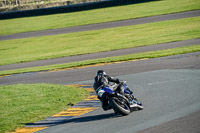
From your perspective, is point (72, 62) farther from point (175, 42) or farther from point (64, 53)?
point (175, 42)

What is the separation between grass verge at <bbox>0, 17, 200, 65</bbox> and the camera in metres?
27.5

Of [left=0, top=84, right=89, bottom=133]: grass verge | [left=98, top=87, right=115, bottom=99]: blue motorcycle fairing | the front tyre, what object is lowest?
[left=0, top=84, right=89, bottom=133]: grass verge

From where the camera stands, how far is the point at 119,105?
1031 cm

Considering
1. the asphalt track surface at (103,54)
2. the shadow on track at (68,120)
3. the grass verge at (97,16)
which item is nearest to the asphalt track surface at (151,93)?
the shadow on track at (68,120)

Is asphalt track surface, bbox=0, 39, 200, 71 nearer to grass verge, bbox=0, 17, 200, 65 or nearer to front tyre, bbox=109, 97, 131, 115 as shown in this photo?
grass verge, bbox=0, 17, 200, 65

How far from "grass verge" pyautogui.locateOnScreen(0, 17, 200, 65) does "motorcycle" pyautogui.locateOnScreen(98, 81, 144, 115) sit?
15.5 meters

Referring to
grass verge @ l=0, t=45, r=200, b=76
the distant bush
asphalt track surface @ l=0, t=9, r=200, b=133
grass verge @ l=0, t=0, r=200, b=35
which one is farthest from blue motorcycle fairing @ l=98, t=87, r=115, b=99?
the distant bush

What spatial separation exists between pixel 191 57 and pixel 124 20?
64.4 ft

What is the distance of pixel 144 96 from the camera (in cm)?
1275

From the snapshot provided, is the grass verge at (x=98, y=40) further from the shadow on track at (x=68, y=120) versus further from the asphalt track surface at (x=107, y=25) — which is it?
the shadow on track at (x=68, y=120)

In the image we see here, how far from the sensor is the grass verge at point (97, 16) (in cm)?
3922

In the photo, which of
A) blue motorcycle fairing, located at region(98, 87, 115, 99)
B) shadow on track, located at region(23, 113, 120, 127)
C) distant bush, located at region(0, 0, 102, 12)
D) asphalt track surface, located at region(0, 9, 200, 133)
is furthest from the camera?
distant bush, located at region(0, 0, 102, 12)

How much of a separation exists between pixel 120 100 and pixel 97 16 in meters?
32.3

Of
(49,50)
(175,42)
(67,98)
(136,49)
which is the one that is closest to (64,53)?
(49,50)
